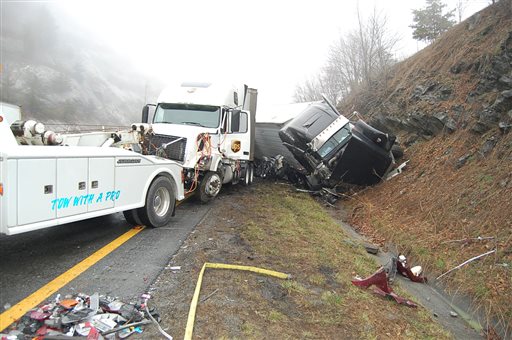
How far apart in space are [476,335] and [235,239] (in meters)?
3.67

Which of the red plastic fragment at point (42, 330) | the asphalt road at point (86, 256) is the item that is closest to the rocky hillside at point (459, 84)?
the asphalt road at point (86, 256)

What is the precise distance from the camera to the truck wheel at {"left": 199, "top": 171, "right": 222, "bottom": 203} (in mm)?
9039

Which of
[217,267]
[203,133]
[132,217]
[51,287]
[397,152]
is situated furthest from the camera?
[397,152]

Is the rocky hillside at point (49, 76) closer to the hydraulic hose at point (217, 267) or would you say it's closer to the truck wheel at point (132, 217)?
the truck wheel at point (132, 217)

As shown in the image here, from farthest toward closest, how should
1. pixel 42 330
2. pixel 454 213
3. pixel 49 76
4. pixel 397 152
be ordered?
pixel 49 76, pixel 397 152, pixel 454 213, pixel 42 330

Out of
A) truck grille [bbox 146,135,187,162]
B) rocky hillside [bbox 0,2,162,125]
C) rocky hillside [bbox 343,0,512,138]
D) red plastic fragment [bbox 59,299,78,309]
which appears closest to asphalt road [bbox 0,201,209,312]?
red plastic fragment [bbox 59,299,78,309]

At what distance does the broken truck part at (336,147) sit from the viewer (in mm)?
11914

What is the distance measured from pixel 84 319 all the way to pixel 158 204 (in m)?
3.53

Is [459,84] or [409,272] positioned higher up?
[459,84]

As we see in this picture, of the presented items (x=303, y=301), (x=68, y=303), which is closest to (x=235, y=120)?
(x=303, y=301)

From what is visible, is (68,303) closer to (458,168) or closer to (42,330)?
(42,330)

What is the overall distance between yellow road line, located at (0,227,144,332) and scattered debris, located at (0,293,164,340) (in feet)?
0.29

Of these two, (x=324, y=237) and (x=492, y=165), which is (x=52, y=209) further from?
(x=492, y=165)

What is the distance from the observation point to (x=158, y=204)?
6.90 m
